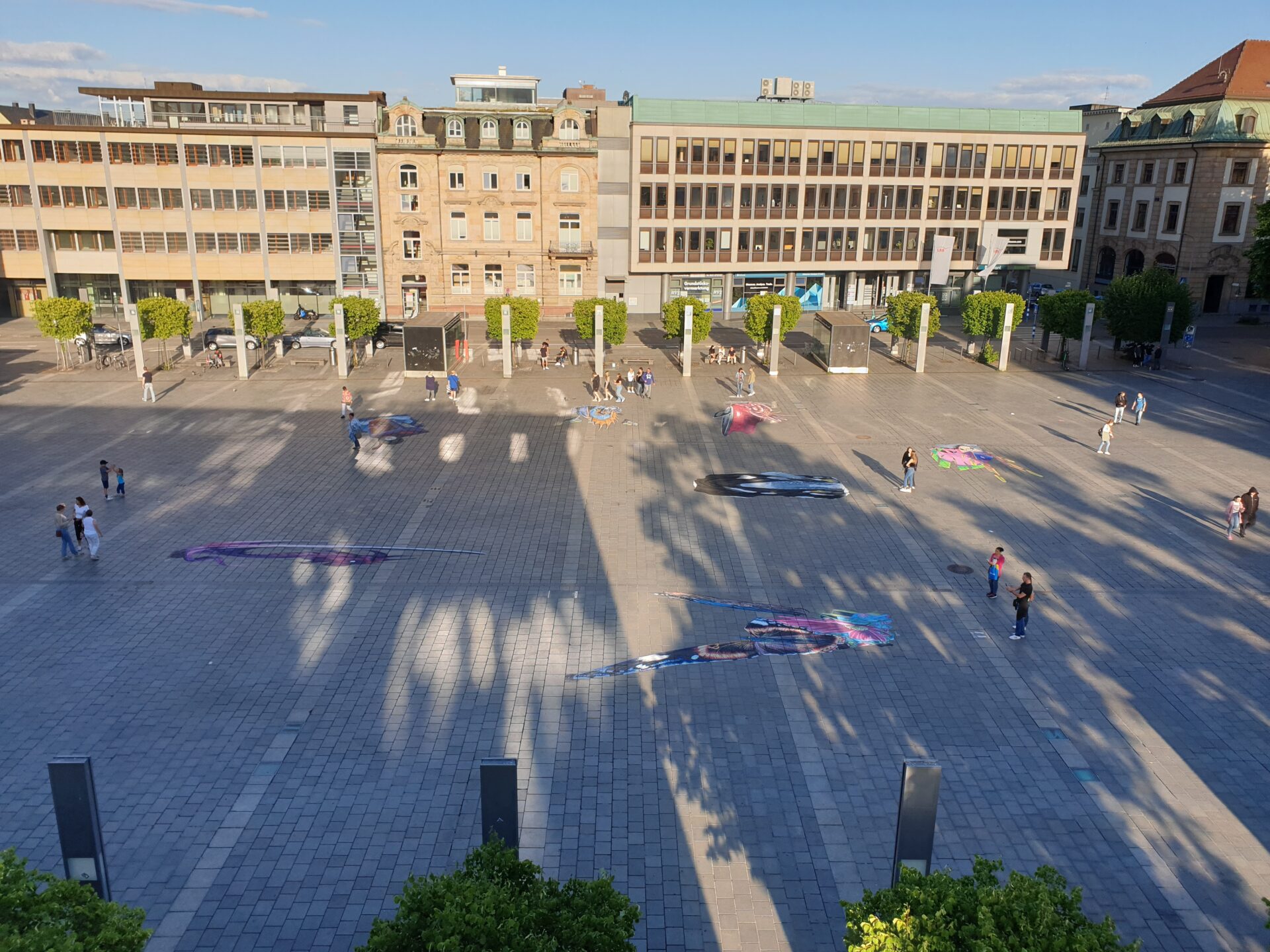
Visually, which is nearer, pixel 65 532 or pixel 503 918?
pixel 503 918

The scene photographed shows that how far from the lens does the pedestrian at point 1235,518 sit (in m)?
24.5

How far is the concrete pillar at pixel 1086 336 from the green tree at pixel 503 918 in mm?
45649

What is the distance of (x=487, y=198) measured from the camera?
2406 inches

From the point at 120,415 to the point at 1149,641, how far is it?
3545 cm

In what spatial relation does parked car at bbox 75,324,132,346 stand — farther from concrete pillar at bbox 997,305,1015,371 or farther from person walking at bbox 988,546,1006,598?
person walking at bbox 988,546,1006,598

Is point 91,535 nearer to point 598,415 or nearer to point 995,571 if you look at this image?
point 598,415

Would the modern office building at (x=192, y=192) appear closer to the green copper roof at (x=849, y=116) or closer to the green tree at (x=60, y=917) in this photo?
the green copper roof at (x=849, y=116)

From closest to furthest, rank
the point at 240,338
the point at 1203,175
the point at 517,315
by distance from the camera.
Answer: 1. the point at 240,338
2. the point at 517,315
3. the point at 1203,175

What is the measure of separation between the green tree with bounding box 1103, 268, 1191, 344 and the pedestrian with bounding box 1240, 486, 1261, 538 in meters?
24.8

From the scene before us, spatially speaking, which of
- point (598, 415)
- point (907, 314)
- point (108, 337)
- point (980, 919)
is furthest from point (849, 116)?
point (980, 919)

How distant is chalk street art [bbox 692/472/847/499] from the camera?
93.4ft

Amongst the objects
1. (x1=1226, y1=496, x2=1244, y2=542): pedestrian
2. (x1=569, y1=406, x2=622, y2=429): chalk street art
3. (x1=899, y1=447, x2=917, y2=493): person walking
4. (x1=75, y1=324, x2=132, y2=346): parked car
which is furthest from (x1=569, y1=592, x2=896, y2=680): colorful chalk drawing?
(x1=75, y1=324, x2=132, y2=346): parked car

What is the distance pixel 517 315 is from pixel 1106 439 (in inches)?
1026

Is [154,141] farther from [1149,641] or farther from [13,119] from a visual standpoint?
[1149,641]
